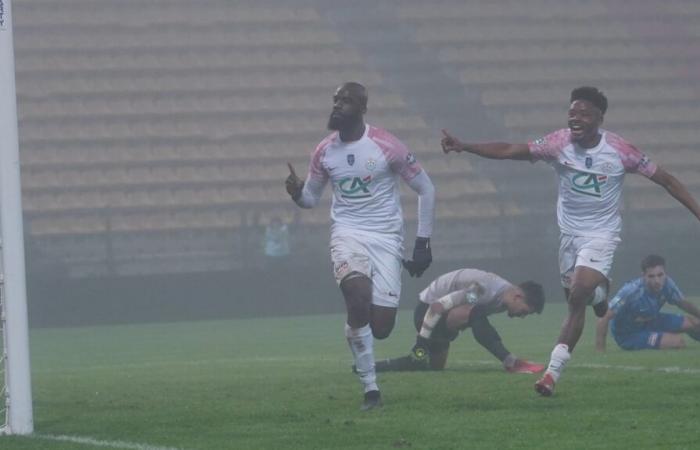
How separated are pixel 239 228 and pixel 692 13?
12916 millimetres

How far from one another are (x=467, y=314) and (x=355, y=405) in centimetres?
293

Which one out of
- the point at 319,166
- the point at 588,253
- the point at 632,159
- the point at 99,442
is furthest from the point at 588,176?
the point at 99,442

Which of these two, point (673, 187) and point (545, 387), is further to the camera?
point (673, 187)

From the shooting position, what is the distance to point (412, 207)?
27.8 m

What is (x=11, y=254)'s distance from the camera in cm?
752

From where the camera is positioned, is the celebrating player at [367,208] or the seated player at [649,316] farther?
the seated player at [649,316]

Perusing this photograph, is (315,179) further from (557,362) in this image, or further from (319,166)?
(557,362)

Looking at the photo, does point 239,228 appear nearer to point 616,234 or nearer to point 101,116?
point 101,116

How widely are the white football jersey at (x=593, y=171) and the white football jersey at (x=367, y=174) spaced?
2.86 feet

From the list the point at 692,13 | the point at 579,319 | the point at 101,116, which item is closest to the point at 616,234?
the point at 579,319

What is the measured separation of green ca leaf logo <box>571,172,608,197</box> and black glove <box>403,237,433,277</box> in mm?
1036

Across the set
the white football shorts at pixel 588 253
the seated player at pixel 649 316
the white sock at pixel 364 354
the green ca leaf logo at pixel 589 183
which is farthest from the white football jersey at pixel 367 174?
the seated player at pixel 649 316

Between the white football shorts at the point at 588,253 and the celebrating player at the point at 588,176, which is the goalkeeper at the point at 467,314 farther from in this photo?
the celebrating player at the point at 588,176

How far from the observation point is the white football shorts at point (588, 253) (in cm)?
899
